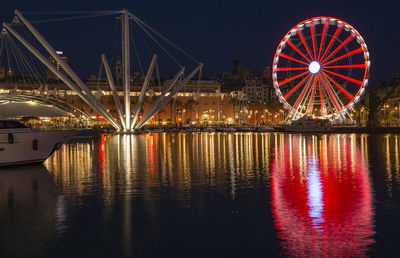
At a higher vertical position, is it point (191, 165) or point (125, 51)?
point (125, 51)

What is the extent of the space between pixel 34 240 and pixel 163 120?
171753 millimetres

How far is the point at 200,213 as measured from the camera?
15.4 m

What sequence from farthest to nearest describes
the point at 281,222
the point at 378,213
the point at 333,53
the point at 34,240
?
1. the point at 333,53
2. the point at 378,213
3. the point at 281,222
4. the point at 34,240

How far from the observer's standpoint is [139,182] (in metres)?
22.6

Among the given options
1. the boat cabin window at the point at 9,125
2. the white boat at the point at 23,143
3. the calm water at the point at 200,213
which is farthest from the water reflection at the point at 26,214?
the boat cabin window at the point at 9,125

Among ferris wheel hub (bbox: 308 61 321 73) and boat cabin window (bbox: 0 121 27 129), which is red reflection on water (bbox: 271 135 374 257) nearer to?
boat cabin window (bbox: 0 121 27 129)

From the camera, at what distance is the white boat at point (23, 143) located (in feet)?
94.1

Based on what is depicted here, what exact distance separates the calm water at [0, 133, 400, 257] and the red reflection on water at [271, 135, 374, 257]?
0.03 metres

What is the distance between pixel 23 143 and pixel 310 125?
9562 centimetres

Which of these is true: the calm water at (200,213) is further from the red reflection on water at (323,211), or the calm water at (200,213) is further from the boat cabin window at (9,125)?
the boat cabin window at (9,125)

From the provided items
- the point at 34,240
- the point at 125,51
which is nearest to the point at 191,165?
the point at 34,240

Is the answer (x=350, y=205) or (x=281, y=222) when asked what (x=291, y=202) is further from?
(x=281, y=222)

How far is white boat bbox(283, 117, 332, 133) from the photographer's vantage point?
379ft

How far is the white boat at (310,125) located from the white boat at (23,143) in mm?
Answer: 90608
